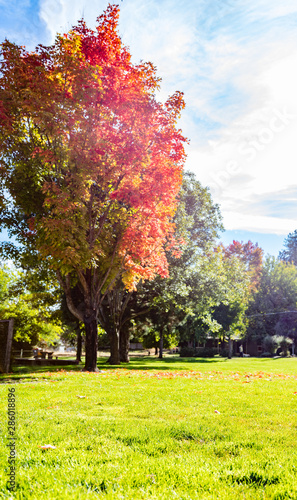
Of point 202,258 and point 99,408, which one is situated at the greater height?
point 202,258

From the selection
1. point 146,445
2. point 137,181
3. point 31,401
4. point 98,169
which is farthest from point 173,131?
point 146,445

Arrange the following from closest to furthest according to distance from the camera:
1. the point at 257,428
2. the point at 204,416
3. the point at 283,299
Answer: the point at 257,428, the point at 204,416, the point at 283,299

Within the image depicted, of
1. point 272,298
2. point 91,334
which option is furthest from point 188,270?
point 272,298

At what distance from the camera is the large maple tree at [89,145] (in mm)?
12102

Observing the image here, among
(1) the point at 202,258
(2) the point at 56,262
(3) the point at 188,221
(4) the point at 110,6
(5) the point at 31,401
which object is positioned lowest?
(5) the point at 31,401

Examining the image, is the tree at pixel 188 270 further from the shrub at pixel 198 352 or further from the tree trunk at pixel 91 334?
the shrub at pixel 198 352

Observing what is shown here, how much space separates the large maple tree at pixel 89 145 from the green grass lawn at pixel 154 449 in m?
6.84

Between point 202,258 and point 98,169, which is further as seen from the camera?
point 202,258

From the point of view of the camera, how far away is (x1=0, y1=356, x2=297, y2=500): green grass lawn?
120 inches

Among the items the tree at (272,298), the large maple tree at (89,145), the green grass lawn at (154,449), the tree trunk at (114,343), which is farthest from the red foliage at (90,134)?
the tree at (272,298)

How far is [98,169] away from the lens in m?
12.6

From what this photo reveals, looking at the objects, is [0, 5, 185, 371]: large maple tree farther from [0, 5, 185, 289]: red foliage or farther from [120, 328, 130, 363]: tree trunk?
[120, 328, 130, 363]: tree trunk

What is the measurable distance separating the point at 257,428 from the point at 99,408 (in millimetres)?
2594

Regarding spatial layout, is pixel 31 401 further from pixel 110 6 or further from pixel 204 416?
pixel 110 6
